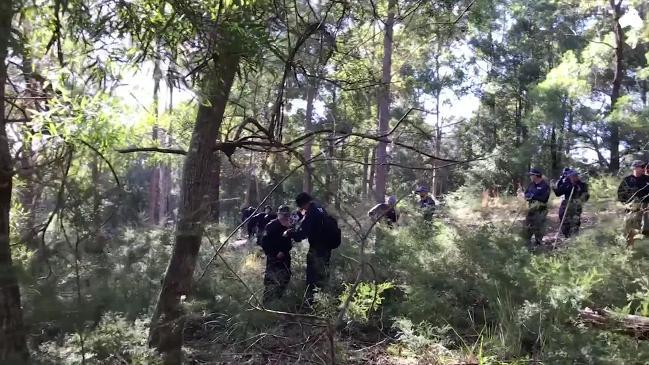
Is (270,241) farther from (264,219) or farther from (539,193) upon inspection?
(539,193)

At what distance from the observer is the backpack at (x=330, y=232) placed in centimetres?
705

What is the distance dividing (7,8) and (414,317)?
499 cm

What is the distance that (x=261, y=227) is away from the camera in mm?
10844

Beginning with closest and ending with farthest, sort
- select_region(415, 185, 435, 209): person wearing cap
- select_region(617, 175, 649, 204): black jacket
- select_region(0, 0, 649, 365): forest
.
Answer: select_region(0, 0, 649, 365): forest < select_region(617, 175, 649, 204): black jacket < select_region(415, 185, 435, 209): person wearing cap

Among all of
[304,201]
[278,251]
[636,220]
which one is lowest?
[278,251]

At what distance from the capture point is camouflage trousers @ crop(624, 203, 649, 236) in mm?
6773

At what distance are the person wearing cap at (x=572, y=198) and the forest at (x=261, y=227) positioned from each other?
2.0 inches

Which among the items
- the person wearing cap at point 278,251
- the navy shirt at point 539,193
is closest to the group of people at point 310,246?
the person wearing cap at point 278,251

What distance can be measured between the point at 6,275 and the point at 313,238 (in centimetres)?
488

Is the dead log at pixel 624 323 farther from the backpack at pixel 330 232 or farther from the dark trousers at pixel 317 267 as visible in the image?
the dark trousers at pixel 317 267

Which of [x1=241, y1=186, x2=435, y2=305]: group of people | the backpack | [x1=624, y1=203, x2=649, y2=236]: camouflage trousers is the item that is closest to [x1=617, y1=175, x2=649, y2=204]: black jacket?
[x1=624, y1=203, x2=649, y2=236]: camouflage trousers

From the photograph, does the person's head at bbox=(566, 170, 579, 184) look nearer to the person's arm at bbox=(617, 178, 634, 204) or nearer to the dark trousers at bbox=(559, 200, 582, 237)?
the dark trousers at bbox=(559, 200, 582, 237)

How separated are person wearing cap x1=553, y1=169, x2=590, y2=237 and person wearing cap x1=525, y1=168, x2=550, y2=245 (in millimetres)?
310

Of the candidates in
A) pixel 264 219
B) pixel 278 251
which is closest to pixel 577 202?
pixel 278 251
